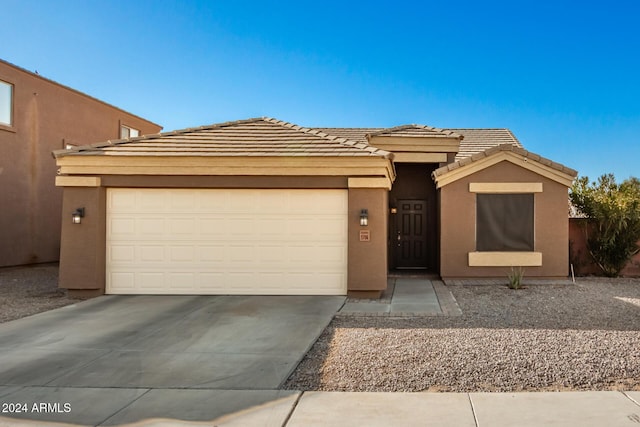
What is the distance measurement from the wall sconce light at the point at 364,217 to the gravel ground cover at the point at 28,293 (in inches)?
248

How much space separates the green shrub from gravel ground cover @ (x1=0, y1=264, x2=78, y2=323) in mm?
13559

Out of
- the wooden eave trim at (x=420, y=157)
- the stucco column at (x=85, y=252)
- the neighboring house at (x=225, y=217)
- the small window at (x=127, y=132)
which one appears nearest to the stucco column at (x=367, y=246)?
the neighboring house at (x=225, y=217)

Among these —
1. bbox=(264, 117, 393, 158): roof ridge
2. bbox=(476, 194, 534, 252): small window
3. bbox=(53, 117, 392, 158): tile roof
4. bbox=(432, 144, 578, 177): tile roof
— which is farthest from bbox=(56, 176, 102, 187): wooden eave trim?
bbox=(476, 194, 534, 252): small window

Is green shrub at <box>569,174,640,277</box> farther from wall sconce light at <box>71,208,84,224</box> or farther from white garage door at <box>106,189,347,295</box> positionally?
wall sconce light at <box>71,208,84,224</box>

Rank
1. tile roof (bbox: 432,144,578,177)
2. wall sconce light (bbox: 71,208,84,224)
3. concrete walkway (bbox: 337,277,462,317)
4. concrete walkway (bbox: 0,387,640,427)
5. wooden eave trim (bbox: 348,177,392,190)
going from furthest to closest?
tile roof (bbox: 432,144,578,177) < wall sconce light (bbox: 71,208,84,224) < wooden eave trim (bbox: 348,177,392,190) < concrete walkway (bbox: 337,277,462,317) < concrete walkway (bbox: 0,387,640,427)

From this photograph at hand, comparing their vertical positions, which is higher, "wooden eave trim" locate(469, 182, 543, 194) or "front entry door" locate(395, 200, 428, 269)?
"wooden eave trim" locate(469, 182, 543, 194)

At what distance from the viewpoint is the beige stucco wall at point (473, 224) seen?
12.1 metres

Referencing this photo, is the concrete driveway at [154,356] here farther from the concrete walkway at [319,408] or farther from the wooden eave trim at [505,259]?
the wooden eave trim at [505,259]

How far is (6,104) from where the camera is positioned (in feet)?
49.1

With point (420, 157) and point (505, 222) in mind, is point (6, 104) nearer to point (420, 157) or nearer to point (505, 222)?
point (420, 157)

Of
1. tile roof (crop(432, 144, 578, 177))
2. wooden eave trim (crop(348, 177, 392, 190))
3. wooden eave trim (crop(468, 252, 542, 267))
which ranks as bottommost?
wooden eave trim (crop(468, 252, 542, 267))

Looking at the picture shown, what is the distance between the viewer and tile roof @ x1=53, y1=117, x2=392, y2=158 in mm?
9992

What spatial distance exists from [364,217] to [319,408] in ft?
19.1

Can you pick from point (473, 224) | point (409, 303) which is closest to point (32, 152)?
point (409, 303)
